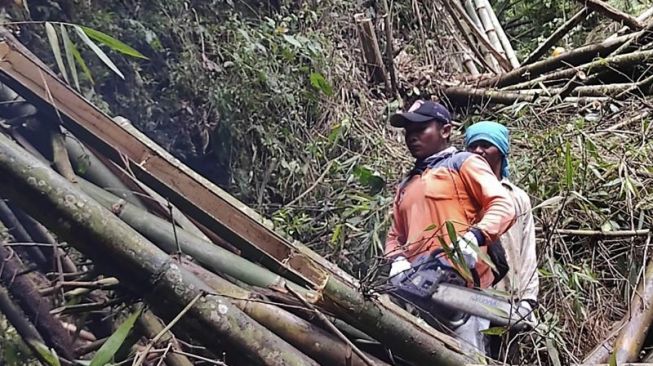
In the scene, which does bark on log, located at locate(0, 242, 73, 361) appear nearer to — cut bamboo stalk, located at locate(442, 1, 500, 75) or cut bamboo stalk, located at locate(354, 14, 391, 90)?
cut bamboo stalk, located at locate(354, 14, 391, 90)

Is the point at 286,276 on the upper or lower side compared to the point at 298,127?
upper

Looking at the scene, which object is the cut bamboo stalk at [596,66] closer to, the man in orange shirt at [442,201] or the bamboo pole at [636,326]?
the bamboo pole at [636,326]

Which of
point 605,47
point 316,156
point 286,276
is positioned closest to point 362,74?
point 316,156

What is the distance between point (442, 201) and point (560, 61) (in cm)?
254

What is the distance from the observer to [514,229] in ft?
8.32

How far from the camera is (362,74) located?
16.3 feet

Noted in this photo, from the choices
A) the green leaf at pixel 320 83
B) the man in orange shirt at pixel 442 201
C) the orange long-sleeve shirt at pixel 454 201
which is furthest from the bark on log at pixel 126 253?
the green leaf at pixel 320 83

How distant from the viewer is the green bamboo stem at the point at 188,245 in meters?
1.56

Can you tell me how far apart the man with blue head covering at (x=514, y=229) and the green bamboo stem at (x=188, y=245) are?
1.05m

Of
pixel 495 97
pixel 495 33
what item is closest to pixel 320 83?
pixel 495 97

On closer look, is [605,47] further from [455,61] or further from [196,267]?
[196,267]

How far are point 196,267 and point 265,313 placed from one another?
18cm

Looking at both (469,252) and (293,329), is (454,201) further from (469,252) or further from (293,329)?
(293,329)

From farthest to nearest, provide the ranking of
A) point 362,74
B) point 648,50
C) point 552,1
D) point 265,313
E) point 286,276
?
point 552,1 → point 362,74 → point 648,50 → point 286,276 → point 265,313
